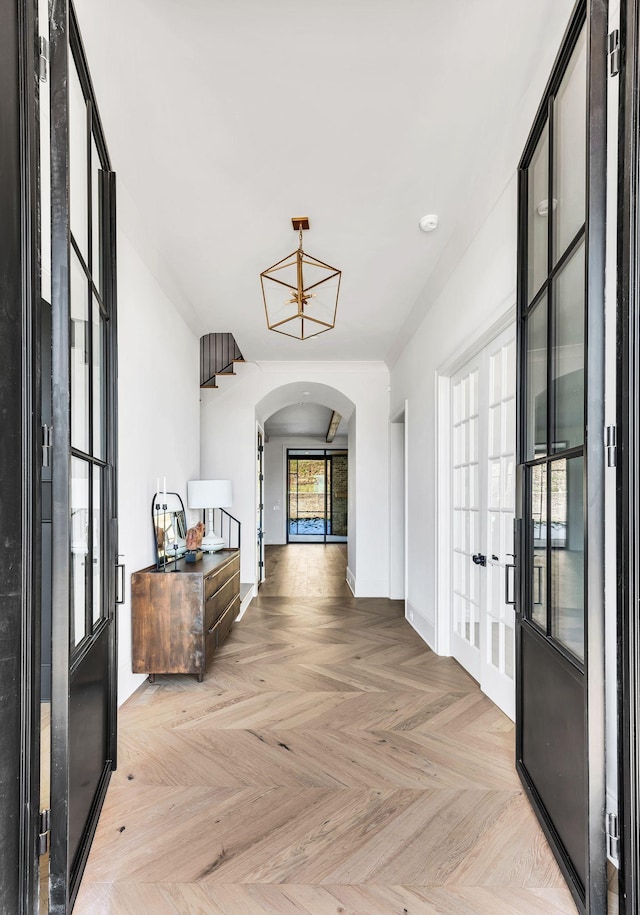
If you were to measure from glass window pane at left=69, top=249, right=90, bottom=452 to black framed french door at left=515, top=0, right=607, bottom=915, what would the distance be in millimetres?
1561

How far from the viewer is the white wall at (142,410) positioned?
10.7ft

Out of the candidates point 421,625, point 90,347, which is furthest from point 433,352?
point 90,347

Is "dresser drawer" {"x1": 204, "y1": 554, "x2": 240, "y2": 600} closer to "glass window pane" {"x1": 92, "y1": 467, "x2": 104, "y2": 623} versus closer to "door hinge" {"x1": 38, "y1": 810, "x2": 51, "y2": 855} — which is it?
"glass window pane" {"x1": 92, "y1": 467, "x2": 104, "y2": 623}

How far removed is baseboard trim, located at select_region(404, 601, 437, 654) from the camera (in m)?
4.30

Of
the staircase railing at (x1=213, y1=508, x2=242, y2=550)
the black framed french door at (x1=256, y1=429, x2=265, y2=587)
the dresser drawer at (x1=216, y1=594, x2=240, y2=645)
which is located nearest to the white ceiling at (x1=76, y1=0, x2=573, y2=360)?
the dresser drawer at (x1=216, y1=594, x2=240, y2=645)

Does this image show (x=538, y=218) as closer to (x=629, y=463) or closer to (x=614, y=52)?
(x=614, y=52)

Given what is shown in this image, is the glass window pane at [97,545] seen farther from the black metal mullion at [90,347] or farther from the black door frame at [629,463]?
the black door frame at [629,463]

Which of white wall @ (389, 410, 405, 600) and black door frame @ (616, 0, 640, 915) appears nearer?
black door frame @ (616, 0, 640, 915)

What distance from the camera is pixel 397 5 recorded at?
1.82 m

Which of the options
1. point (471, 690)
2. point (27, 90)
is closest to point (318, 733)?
point (471, 690)

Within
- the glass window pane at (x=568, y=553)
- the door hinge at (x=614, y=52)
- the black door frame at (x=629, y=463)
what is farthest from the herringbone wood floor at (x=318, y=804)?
the door hinge at (x=614, y=52)

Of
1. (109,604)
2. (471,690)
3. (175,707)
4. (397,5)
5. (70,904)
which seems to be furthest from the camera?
(471,690)

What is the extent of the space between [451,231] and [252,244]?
130cm

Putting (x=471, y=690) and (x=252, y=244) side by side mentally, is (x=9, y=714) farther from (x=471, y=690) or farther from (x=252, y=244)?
(x=252, y=244)
